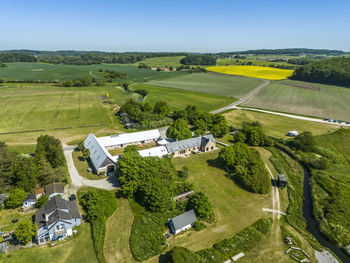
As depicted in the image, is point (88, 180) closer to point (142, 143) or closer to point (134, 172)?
point (134, 172)

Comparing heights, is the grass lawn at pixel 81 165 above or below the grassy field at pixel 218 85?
below

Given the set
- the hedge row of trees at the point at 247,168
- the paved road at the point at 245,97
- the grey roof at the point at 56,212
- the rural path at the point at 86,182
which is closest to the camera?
the grey roof at the point at 56,212

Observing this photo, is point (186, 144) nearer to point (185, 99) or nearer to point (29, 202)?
point (29, 202)

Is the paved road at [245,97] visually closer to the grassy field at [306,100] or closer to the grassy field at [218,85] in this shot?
the grassy field at [218,85]

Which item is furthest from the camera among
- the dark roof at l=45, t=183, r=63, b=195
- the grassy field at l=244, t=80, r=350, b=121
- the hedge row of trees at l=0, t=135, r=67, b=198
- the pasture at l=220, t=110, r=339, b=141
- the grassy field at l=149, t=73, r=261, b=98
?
the grassy field at l=149, t=73, r=261, b=98

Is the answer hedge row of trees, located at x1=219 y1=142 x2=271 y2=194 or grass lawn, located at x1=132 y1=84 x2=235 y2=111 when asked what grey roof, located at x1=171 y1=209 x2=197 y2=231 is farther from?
grass lawn, located at x1=132 y1=84 x2=235 y2=111

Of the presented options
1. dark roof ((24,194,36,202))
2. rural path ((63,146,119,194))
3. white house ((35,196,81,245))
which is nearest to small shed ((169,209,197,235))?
white house ((35,196,81,245))

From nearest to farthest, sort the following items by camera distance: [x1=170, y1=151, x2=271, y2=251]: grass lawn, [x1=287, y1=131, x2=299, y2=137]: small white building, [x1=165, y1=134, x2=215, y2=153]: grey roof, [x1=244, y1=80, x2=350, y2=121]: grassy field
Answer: [x1=170, y1=151, x2=271, y2=251]: grass lawn, [x1=165, y1=134, x2=215, y2=153]: grey roof, [x1=287, y1=131, x2=299, y2=137]: small white building, [x1=244, y1=80, x2=350, y2=121]: grassy field

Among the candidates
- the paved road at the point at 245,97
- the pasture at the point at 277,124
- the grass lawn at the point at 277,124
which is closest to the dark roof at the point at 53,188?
the pasture at the point at 277,124
